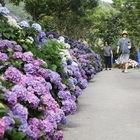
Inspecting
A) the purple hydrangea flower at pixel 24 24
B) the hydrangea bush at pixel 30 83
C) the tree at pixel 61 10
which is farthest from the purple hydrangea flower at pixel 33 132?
the tree at pixel 61 10

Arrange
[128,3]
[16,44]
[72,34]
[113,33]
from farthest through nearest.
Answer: [113,33], [72,34], [128,3], [16,44]

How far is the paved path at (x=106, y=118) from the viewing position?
5.89 metres

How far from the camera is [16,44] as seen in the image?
5.67m

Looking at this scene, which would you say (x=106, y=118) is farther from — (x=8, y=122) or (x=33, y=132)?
(x=8, y=122)

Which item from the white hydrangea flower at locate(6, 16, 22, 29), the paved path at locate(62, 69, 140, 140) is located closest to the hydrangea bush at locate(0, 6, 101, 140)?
the white hydrangea flower at locate(6, 16, 22, 29)

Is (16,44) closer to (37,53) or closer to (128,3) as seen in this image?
(37,53)

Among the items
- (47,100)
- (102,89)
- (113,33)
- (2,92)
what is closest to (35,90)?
(47,100)

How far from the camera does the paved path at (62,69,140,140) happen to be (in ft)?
19.3

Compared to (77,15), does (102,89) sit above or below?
below

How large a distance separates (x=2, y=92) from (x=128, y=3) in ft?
119

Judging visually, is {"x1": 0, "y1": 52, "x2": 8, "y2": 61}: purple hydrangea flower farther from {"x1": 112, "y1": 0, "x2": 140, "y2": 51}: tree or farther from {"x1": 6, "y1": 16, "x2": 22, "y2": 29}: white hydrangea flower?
{"x1": 112, "y1": 0, "x2": 140, "y2": 51}: tree

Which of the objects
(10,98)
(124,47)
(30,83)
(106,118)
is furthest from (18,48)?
(124,47)

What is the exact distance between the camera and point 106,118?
23.2 feet

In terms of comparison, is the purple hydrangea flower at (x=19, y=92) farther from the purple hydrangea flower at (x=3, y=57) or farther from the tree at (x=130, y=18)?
the tree at (x=130, y=18)
